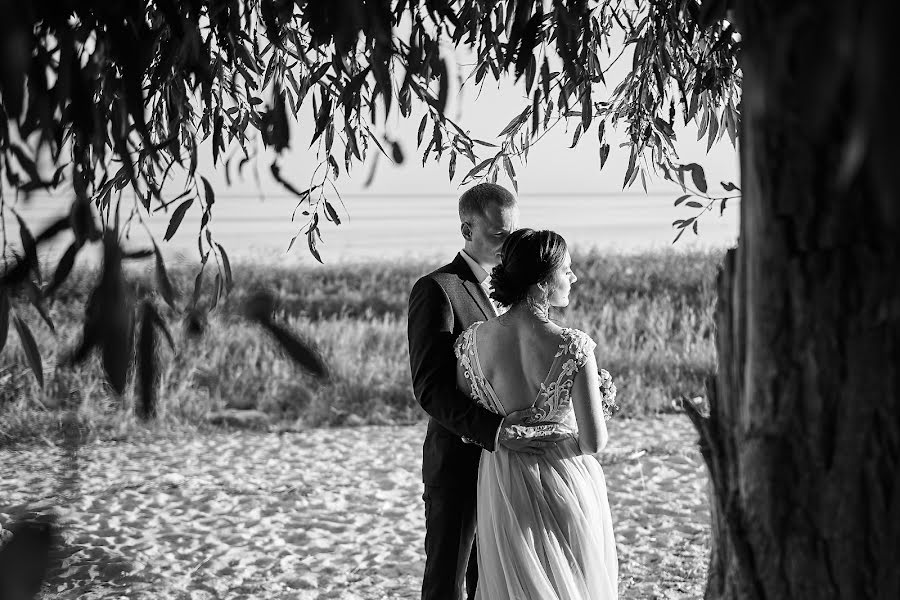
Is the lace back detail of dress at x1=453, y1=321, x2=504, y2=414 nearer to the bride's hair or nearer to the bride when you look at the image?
the bride

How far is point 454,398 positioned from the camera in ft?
9.74

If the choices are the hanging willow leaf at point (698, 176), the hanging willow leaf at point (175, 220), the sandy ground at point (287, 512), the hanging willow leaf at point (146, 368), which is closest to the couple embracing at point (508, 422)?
the hanging willow leaf at point (698, 176)

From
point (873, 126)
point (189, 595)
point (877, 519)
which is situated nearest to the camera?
point (873, 126)

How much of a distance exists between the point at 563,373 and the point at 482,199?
64 cm

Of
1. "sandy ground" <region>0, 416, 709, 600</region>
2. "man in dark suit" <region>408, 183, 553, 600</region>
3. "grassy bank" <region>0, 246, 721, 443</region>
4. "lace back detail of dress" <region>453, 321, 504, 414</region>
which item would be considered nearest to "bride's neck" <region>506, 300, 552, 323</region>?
"lace back detail of dress" <region>453, 321, 504, 414</region>

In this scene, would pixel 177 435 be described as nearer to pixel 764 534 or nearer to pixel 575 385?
pixel 575 385

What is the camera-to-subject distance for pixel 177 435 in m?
7.72

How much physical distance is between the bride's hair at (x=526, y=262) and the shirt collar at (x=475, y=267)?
297 millimetres

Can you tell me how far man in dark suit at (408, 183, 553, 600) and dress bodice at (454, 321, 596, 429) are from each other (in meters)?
0.04

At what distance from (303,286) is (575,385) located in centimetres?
969

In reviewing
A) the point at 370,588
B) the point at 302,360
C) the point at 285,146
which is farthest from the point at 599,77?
the point at 370,588

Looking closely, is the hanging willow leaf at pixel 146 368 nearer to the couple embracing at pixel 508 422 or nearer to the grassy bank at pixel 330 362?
the couple embracing at pixel 508 422

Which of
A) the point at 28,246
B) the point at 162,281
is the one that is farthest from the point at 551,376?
the point at 28,246

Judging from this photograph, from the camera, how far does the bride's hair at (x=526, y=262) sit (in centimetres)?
280
